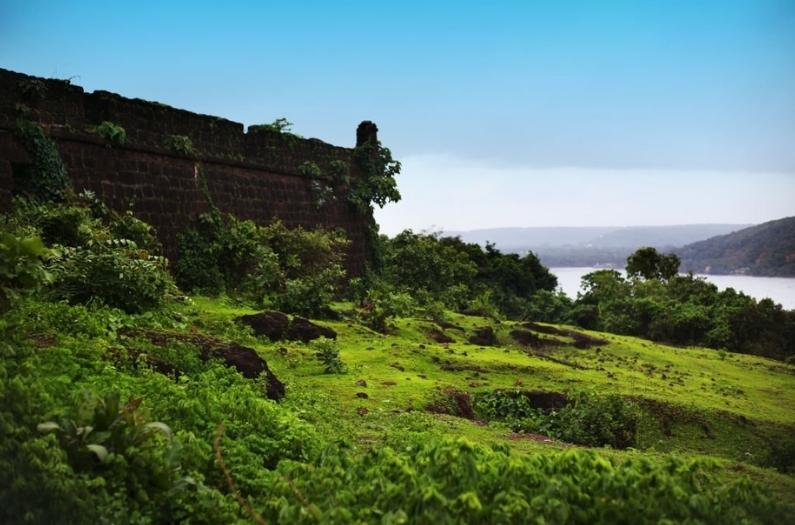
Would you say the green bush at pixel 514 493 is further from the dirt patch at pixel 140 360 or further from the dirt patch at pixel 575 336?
the dirt patch at pixel 575 336

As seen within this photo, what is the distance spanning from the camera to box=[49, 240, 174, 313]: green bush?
874 cm

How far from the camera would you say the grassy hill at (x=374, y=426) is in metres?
3.37

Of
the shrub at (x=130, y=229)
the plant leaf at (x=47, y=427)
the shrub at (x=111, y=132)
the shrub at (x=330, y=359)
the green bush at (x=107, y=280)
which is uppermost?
the shrub at (x=111, y=132)

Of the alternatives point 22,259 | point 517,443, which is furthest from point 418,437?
point 22,259

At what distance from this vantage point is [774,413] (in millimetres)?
11250

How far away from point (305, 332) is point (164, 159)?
6597 mm

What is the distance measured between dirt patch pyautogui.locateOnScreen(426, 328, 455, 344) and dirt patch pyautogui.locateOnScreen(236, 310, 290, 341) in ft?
14.4

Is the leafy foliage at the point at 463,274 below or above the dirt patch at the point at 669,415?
above

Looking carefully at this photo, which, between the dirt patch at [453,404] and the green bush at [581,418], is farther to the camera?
the dirt patch at [453,404]

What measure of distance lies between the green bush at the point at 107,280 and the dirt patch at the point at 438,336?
682 cm

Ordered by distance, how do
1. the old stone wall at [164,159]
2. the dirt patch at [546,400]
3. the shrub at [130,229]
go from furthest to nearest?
the shrub at [130,229], the old stone wall at [164,159], the dirt patch at [546,400]

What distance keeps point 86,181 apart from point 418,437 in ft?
34.3

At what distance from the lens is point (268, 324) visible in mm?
11094

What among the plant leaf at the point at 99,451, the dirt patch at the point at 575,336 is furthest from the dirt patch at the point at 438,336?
the plant leaf at the point at 99,451
